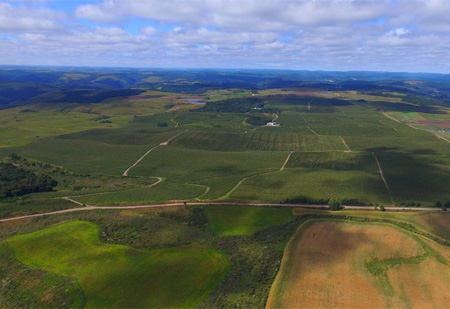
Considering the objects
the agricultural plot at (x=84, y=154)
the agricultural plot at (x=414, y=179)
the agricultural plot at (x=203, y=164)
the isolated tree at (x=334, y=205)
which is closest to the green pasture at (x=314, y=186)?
the agricultural plot at (x=414, y=179)

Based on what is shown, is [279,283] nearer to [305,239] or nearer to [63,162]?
[305,239]

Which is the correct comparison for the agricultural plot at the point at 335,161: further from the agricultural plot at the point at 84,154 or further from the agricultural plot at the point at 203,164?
the agricultural plot at the point at 84,154

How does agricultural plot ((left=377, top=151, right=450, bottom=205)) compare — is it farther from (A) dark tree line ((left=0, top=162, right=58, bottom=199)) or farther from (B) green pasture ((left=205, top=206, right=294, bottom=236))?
(A) dark tree line ((left=0, top=162, right=58, bottom=199))

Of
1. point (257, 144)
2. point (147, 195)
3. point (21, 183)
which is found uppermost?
point (147, 195)

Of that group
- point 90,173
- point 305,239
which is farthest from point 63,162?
point 305,239

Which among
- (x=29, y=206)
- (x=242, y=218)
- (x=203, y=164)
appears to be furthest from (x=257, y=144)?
(x=29, y=206)

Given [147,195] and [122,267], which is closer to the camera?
[122,267]

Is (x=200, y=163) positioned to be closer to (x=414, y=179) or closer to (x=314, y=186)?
(x=314, y=186)
